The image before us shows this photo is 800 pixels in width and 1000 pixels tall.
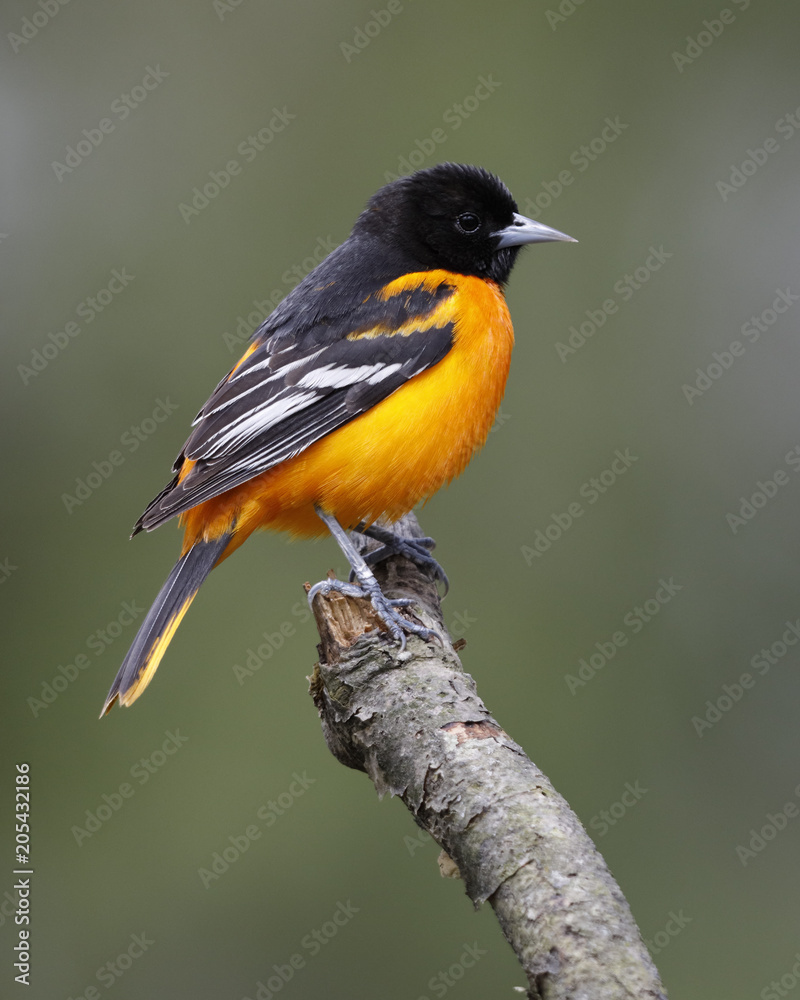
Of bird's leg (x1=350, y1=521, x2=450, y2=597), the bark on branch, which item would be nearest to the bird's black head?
bird's leg (x1=350, y1=521, x2=450, y2=597)

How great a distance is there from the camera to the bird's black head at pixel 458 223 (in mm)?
4434

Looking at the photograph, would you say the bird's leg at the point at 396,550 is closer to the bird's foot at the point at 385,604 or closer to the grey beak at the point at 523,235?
the bird's foot at the point at 385,604

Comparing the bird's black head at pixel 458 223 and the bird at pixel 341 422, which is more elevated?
the bird's black head at pixel 458 223

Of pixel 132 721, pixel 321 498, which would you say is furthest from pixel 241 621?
pixel 321 498

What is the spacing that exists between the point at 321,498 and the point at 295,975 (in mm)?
2641

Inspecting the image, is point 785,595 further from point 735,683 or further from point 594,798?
point 594,798

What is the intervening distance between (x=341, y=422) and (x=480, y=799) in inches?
71.4

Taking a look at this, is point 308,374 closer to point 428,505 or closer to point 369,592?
point 369,592

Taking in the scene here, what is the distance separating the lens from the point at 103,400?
613 centimetres

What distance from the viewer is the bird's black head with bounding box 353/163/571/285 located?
4434mm

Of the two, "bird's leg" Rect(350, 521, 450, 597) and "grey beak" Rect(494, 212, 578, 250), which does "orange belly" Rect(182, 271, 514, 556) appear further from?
"grey beak" Rect(494, 212, 578, 250)

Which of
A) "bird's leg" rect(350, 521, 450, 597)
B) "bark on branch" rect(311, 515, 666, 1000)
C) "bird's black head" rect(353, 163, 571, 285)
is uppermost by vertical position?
"bird's black head" rect(353, 163, 571, 285)

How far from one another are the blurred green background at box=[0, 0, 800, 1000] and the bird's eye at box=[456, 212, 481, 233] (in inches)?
65.6

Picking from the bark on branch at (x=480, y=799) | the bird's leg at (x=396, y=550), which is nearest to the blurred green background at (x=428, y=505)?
the bird's leg at (x=396, y=550)
